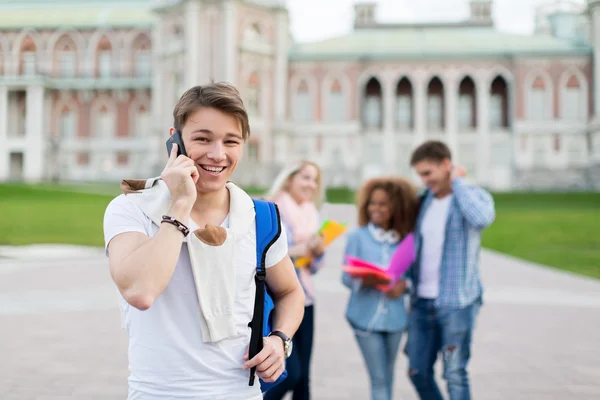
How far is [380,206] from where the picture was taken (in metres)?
4.00

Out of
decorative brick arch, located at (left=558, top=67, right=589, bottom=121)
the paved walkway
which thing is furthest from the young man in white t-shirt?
decorative brick arch, located at (left=558, top=67, right=589, bottom=121)

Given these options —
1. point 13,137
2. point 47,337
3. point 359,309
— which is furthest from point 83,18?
point 359,309

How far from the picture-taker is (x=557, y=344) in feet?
21.2

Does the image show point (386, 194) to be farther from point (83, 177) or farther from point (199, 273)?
point (83, 177)

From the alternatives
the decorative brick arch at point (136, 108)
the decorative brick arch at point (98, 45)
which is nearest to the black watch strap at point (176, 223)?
the decorative brick arch at point (136, 108)

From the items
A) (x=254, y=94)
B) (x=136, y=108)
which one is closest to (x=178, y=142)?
(x=254, y=94)

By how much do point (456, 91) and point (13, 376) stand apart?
41663mm

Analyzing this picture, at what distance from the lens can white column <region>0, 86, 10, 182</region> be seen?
1843 inches

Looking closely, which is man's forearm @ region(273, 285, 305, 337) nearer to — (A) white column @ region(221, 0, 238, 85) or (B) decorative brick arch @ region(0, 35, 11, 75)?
(A) white column @ region(221, 0, 238, 85)

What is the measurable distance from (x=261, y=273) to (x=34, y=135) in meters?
48.9

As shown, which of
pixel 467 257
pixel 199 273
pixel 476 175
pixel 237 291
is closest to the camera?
pixel 199 273

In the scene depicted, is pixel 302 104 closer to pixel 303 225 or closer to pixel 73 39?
pixel 73 39

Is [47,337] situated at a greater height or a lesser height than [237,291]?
lesser

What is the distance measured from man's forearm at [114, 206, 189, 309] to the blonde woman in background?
8.08 feet
